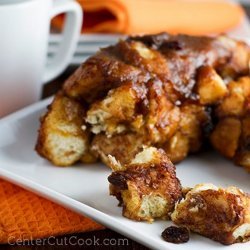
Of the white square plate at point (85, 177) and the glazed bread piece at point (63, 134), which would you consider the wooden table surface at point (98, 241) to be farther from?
the glazed bread piece at point (63, 134)

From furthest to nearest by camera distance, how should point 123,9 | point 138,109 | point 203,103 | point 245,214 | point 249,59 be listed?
1. point 123,9
2. point 249,59
3. point 203,103
4. point 138,109
5. point 245,214

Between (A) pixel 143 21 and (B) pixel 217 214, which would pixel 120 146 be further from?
(A) pixel 143 21

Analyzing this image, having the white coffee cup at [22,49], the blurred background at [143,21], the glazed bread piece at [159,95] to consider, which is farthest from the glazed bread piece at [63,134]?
the blurred background at [143,21]

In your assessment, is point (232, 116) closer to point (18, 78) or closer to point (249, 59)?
point (249, 59)

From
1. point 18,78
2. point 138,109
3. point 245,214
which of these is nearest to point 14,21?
point 18,78

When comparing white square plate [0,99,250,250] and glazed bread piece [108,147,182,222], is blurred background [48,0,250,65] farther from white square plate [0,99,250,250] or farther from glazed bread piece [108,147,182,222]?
glazed bread piece [108,147,182,222]

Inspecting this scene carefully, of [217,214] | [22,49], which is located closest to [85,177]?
[217,214]

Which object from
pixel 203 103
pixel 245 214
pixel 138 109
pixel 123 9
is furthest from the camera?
pixel 123 9
